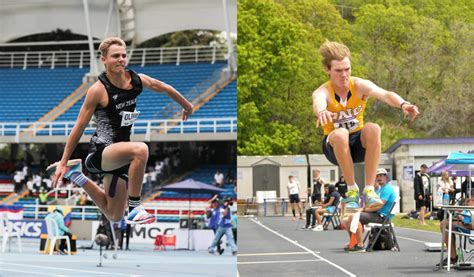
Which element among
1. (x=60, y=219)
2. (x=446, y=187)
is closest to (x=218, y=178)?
(x=60, y=219)

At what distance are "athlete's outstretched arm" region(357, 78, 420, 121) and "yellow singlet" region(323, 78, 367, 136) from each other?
2.5 inches

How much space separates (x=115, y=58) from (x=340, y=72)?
54.3 inches

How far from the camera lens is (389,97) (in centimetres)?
Answer: 581

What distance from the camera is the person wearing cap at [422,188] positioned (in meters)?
9.37

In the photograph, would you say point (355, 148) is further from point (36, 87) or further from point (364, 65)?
point (36, 87)

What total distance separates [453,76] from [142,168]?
5314mm

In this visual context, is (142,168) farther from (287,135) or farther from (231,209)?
(231,209)

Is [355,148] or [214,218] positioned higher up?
[355,148]

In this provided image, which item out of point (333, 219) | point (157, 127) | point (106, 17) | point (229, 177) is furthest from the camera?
point (229, 177)

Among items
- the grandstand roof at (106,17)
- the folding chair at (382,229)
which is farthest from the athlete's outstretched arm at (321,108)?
the grandstand roof at (106,17)

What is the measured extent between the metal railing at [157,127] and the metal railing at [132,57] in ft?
4.17

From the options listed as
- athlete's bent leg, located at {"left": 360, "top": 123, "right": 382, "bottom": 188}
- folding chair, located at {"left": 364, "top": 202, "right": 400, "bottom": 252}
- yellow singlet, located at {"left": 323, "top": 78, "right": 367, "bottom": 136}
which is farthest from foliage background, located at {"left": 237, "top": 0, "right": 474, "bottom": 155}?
athlete's bent leg, located at {"left": 360, "top": 123, "right": 382, "bottom": 188}

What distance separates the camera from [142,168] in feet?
19.2

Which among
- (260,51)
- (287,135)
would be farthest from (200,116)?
(287,135)
